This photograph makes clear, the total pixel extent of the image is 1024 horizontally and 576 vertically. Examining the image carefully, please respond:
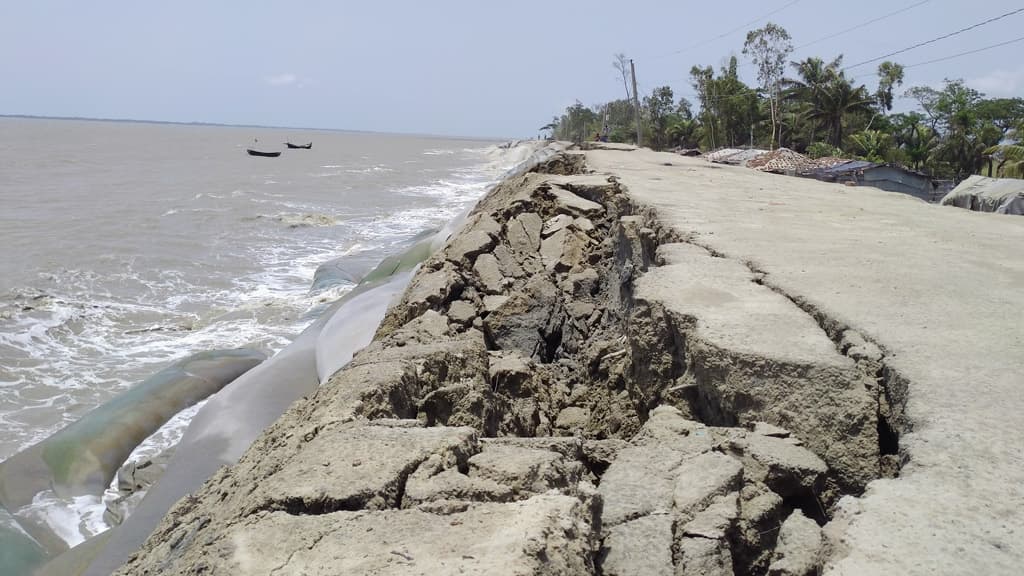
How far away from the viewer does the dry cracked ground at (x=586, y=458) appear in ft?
5.22

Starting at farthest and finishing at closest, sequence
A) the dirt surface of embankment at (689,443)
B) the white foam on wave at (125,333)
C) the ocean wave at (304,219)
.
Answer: the ocean wave at (304,219), the white foam on wave at (125,333), the dirt surface of embankment at (689,443)

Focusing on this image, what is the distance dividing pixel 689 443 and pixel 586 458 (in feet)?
1.12

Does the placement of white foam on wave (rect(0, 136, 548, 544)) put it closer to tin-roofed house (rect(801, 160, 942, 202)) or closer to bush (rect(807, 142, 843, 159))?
tin-roofed house (rect(801, 160, 942, 202))

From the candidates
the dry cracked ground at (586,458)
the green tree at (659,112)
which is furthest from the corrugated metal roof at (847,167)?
the green tree at (659,112)

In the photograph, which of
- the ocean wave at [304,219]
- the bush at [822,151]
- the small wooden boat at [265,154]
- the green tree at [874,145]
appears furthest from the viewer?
the small wooden boat at [265,154]

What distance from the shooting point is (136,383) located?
6.97m

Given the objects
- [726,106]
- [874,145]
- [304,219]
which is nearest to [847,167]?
[874,145]

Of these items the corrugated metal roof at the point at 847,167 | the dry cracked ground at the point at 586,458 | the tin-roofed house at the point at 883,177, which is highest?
the corrugated metal roof at the point at 847,167

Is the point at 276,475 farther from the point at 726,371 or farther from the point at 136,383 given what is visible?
the point at 136,383

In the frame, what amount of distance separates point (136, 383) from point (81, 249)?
7.96 metres

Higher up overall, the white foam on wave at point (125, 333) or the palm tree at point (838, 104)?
the palm tree at point (838, 104)

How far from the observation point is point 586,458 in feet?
7.63

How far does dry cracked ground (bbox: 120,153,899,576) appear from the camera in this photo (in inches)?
62.6

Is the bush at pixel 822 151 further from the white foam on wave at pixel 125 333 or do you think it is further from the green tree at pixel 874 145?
the white foam on wave at pixel 125 333
